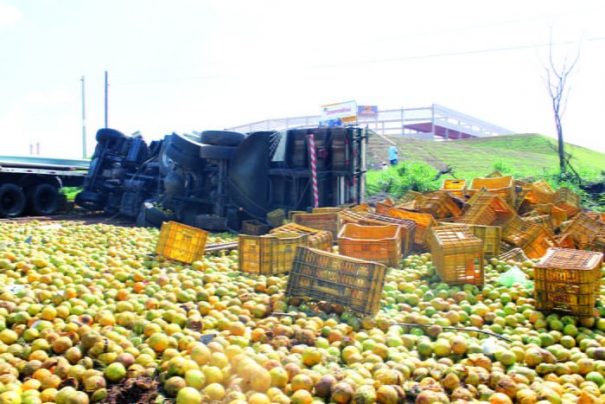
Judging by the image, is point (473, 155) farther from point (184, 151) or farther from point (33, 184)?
point (33, 184)

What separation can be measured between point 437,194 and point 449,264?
12.8 ft

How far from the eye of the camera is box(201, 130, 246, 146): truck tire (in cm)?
1217

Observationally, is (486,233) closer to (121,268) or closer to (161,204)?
(121,268)

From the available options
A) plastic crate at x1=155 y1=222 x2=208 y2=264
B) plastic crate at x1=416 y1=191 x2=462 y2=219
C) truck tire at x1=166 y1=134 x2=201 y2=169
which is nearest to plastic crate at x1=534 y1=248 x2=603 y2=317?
plastic crate at x1=416 y1=191 x2=462 y2=219

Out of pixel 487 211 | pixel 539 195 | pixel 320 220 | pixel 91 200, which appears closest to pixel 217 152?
pixel 320 220

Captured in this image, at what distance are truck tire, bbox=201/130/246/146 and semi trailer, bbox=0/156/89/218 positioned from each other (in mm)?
8231

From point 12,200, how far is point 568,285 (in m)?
17.1

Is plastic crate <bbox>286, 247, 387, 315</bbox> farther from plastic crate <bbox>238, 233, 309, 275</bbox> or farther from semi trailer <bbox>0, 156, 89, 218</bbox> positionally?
semi trailer <bbox>0, 156, 89, 218</bbox>

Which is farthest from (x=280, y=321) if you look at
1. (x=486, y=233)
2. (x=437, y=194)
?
(x=437, y=194)

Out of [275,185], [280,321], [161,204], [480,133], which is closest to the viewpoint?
[280,321]

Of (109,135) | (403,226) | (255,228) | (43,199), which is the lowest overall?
(255,228)

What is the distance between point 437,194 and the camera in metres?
10.2

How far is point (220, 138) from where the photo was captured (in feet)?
40.0

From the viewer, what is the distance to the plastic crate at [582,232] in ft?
28.6
